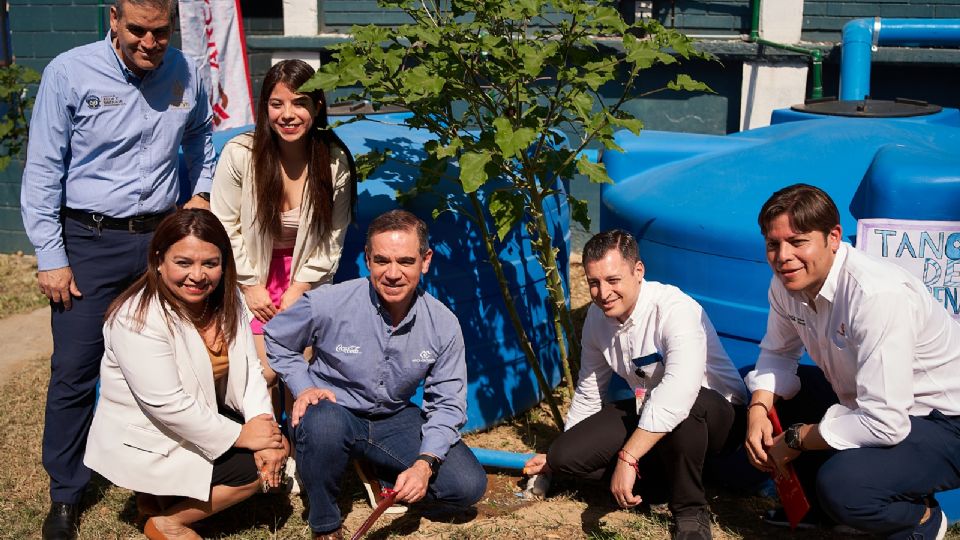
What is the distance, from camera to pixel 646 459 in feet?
11.5

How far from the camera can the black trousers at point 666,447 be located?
331cm

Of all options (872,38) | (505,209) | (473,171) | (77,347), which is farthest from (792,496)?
(872,38)

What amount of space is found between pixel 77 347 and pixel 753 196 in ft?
7.97

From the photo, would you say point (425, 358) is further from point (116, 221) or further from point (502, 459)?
point (116, 221)

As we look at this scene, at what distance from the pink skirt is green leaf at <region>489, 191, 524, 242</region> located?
2.50ft

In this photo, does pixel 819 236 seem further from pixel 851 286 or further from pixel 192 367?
pixel 192 367

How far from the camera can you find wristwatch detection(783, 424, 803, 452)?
126 inches

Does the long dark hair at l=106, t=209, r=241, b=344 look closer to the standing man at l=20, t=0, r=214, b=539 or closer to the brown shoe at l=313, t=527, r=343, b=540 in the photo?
the standing man at l=20, t=0, r=214, b=539

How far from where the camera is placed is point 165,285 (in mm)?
3281

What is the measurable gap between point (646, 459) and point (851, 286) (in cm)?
92

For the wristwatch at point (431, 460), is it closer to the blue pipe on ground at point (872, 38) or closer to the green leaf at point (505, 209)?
the green leaf at point (505, 209)

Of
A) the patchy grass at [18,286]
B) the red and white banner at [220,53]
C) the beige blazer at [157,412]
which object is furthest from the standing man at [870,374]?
the patchy grass at [18,286]

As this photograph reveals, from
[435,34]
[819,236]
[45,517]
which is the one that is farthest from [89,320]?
[819,236]

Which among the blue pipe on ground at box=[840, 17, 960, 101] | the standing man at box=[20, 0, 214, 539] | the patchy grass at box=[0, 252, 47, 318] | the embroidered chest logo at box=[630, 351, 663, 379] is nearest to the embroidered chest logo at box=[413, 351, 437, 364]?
the embroidered chest logo at box=[630, 351, 663, 379]
